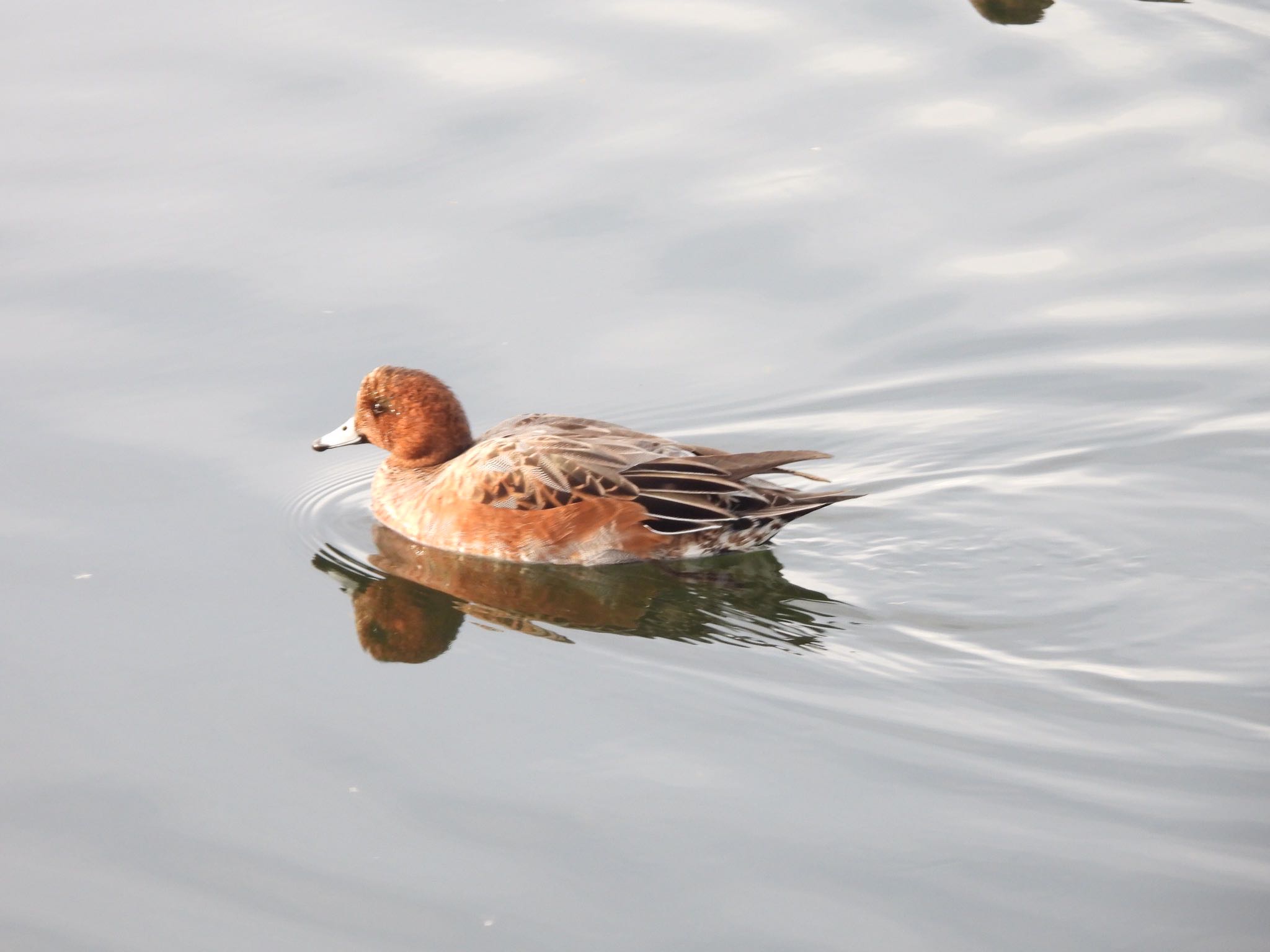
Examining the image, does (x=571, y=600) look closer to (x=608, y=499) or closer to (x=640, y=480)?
(x=608, y=499)

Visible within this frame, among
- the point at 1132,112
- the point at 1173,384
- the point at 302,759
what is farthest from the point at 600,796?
the point at 1132,112

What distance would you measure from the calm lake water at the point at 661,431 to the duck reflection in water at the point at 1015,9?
6cm

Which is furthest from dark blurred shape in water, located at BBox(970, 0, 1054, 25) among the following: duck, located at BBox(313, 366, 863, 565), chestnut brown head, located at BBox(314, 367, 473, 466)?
chestnut brown head, located at BBox(314, 367, 473, 466)

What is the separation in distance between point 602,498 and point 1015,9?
7.24m

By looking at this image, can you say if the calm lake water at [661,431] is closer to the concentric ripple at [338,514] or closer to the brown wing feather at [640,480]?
the concentric ripple at [338,514]

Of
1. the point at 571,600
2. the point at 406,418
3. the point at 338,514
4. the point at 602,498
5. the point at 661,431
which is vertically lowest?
the point at 571,600

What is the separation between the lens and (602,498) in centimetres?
856

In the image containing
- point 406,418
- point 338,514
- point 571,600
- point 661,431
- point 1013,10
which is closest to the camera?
point 571,600

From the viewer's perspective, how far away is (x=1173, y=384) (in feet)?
31.4

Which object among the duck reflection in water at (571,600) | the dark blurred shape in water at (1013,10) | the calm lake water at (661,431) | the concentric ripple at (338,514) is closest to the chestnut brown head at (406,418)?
the concentric ripple at (338,514)

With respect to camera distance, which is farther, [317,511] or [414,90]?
[414,90]

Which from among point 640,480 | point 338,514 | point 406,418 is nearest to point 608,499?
point 640,480

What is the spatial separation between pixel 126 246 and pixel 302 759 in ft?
17.2

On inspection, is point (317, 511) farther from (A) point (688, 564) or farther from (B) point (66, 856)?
(B) point (66, 856)
